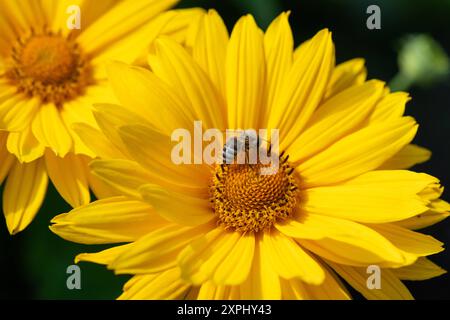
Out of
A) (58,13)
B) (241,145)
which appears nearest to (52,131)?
(58,13)

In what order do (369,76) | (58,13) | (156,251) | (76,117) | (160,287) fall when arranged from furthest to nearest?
(369,76) < (58,13) < (76,117) < (160,287) < (156,251)

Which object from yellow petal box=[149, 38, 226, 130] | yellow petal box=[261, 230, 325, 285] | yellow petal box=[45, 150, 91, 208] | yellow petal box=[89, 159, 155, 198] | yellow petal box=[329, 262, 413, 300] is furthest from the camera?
yellow petal box=[45, 150, 91, 208]

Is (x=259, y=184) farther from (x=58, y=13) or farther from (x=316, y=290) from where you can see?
(x=58, y=13)

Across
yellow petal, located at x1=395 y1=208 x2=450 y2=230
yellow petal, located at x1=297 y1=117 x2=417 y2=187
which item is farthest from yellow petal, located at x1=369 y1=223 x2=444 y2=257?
yellow petal, located at x1=297 y1=117 x2=417 y2=187

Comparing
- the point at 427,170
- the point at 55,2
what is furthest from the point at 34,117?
the point at 427,170

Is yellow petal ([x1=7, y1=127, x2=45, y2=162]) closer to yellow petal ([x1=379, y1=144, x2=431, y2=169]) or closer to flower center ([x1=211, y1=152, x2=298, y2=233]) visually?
flower center ([x1=211, y1=152, x2=298, y2=233])

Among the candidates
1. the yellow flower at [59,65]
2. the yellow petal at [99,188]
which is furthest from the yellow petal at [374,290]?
the yellow flower at [59,65]
